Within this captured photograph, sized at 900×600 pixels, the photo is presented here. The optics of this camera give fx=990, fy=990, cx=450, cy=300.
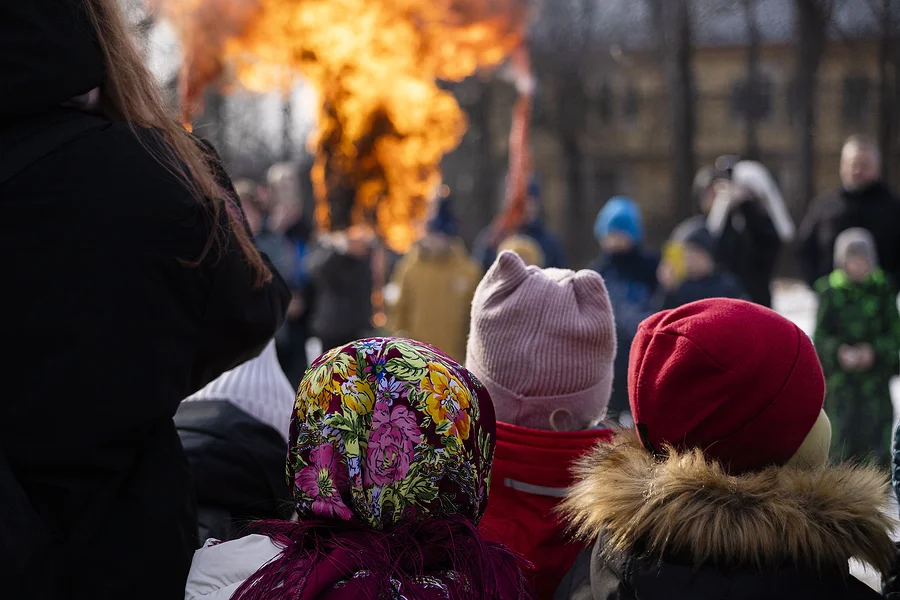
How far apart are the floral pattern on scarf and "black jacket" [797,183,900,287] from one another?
20.1 ft

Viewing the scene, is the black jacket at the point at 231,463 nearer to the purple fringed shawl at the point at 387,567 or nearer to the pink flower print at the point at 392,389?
the purple fringed shawl at the point at 387,567

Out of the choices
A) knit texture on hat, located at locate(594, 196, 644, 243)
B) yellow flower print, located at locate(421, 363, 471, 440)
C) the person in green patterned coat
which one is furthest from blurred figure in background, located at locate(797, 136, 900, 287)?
yellow flower print, located at locate(421, 363, 471, 440)

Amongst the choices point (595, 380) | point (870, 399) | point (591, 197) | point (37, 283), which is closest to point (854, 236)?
point (870, 399)

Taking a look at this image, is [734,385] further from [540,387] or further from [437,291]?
[437,291]

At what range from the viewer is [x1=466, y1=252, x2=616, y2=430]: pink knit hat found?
2.24 m

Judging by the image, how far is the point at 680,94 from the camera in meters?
21.8

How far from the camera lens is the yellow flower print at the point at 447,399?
1.75 m

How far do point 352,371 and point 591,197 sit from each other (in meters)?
39.9

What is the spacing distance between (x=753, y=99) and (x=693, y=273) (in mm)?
35241

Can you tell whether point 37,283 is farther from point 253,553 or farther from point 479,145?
point 479,145

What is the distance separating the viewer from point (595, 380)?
229 cm

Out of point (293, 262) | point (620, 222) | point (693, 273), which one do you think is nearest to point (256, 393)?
point (693, 273)

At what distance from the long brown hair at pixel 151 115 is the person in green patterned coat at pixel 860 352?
4.66m

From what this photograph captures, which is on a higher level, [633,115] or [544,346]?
[544,346]
